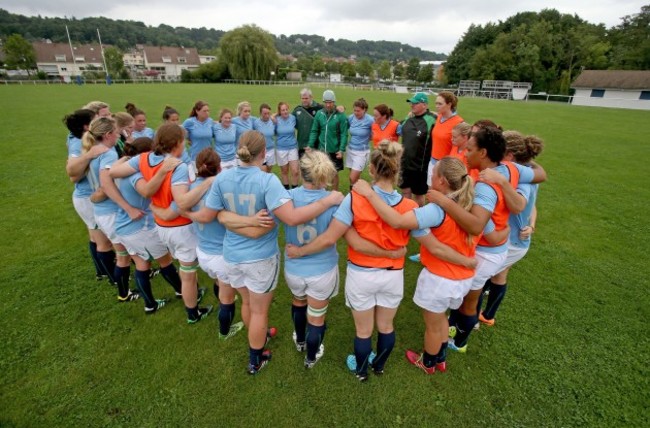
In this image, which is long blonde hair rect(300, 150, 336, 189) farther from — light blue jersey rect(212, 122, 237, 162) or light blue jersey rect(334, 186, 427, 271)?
light blue jersey rect(212, 122, 237, 162)

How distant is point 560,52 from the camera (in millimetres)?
56188

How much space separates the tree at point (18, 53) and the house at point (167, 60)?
3653cm

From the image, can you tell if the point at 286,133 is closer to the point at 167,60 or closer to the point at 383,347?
the point at 383,347

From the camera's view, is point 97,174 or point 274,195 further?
point 97,174

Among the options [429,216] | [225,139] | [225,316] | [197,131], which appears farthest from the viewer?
[225,139]

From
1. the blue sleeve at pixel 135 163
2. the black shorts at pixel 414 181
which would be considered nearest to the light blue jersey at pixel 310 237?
the blue sleeve at pixel 135 163

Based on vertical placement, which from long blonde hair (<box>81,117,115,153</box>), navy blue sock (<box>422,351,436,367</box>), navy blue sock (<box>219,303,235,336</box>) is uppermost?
long blonde hair (<box>81,117,115,153</box>)

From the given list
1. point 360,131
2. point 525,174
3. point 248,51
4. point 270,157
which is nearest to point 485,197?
point 525,174

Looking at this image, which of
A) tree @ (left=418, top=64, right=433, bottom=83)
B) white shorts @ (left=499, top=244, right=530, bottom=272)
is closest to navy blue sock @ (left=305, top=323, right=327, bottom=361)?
white shorts @ (left=499, top=244, right=530, bottom=272)

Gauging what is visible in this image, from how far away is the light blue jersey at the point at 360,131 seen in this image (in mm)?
7430

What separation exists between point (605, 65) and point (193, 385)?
2984 inches

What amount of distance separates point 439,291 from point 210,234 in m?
2.26

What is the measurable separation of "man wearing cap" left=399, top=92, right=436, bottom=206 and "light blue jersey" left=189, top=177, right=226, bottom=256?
396cm

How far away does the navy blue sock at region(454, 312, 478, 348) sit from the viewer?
11.7 ft
